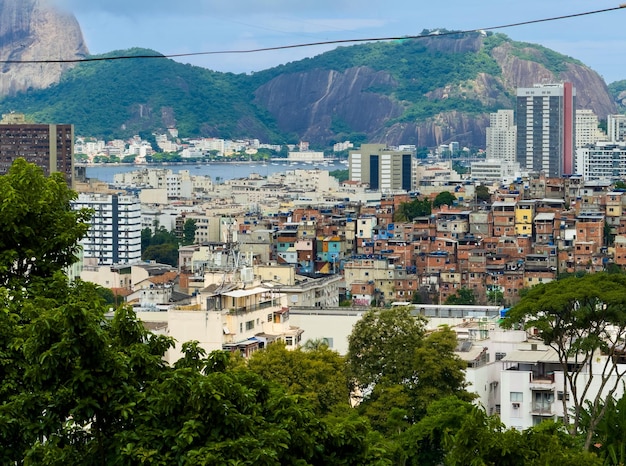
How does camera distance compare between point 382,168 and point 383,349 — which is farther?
→ point 382,168

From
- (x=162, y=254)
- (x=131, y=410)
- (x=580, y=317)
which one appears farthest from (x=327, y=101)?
(x=131, y=410)

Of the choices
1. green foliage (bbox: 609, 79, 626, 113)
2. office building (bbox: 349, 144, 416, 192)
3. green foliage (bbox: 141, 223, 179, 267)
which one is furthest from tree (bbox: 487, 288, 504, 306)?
green foliage (bbox: 609, 79, 626, 113)

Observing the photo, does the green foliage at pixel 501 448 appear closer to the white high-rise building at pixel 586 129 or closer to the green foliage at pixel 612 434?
the green foliage at pixel 612 434

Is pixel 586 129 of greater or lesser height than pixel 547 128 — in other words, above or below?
above

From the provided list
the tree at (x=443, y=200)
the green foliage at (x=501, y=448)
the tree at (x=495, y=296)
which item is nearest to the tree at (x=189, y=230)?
the tree at (x=443, y=200)

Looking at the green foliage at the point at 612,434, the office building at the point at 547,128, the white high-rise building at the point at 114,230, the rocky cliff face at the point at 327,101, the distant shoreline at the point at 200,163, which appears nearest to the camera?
the green foliage at the point at 612,434

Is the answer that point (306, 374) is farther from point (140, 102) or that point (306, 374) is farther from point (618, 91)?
point (618, 91)
